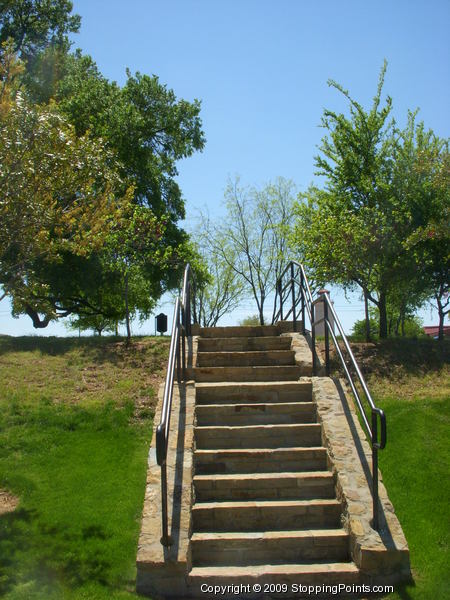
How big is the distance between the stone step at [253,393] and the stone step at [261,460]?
101 cm

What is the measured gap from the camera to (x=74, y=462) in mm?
6852

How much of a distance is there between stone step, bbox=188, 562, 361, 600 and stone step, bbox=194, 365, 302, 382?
2912 mm

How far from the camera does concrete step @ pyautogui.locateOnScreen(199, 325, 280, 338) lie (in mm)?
8984

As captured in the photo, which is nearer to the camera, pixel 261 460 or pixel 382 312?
pixel 261 460

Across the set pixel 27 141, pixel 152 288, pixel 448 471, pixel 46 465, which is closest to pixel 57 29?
pixel 152 288

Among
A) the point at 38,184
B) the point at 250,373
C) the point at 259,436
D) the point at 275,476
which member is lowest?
the point at 275,476

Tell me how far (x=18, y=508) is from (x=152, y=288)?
14665mm

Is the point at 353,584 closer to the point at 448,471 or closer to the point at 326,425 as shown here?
the point at 326,425

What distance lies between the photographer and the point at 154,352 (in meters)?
11.1

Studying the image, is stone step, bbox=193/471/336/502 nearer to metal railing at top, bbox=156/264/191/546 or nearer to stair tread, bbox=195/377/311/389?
metal railing at top, bbox=156/264/191/546

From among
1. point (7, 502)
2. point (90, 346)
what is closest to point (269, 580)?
point (7, 502)

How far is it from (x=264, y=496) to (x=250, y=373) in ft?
6.85

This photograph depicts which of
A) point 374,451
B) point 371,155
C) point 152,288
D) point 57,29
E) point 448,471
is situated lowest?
point 448,471

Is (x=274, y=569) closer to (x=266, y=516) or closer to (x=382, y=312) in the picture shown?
(x=266, y=516)
